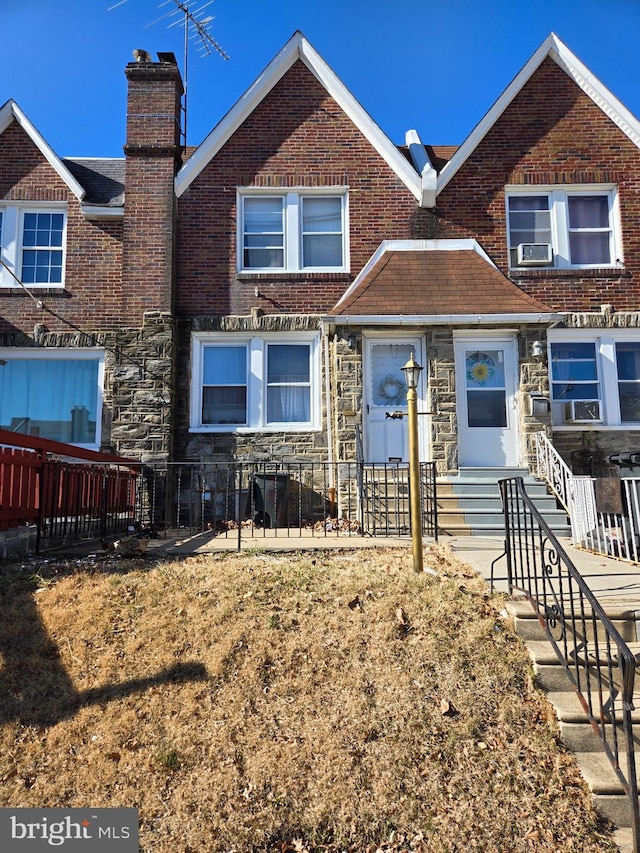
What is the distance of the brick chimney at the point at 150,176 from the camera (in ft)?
42.1

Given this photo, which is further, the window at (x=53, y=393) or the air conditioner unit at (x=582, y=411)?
the window at (x=53, y=393)

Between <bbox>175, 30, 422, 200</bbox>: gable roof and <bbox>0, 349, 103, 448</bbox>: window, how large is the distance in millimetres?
4101

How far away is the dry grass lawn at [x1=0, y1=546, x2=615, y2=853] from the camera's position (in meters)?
4.03

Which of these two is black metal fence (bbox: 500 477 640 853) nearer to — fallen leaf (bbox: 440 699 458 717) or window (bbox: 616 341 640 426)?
fallen leaf (bbox: 440 699 458 717)

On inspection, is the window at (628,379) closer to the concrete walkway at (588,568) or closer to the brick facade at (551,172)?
the brick facade at (551,172)

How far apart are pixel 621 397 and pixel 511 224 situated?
4263mm

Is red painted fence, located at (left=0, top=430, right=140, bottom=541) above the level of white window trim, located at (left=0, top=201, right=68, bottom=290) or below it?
below

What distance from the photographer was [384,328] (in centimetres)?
1196

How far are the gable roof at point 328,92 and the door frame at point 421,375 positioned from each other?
133 inches

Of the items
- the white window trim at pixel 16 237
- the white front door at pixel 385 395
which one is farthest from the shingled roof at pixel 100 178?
the white front door at pixel 385 395

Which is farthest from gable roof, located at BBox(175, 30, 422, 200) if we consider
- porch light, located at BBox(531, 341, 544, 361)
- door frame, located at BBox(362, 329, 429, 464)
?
porch light, located at BBox(531, 341, 544, 361)

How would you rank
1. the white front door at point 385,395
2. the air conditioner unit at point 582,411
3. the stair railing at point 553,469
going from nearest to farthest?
the stair railing at point 553,469
the white front door at point 385,395
the air conditioner unit at point 582,411

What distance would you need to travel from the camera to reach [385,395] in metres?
12.2

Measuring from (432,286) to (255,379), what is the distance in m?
3.90
